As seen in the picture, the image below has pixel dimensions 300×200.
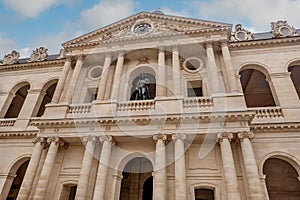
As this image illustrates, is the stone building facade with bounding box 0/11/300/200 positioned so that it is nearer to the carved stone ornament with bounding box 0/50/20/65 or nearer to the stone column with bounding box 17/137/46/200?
the stone column with bounding box 17/137/46/200

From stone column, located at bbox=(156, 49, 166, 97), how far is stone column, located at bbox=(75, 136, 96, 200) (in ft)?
13.7

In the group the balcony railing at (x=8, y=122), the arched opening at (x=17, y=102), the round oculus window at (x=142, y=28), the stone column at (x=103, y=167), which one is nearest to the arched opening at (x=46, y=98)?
the arched opening at (x=17, y=102)

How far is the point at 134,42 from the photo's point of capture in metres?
14.6

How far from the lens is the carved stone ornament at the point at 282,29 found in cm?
1479

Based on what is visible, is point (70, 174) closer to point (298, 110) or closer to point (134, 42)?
point (134, 42)

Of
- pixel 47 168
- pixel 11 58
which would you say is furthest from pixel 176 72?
pixel 11 58

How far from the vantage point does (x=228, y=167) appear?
31.0 feet

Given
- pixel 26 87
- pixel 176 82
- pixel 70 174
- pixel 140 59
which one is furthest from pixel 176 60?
pixel 26 87

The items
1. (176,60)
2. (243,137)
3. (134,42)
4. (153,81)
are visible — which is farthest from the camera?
(153,81)

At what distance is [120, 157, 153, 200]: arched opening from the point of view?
46.8 feet

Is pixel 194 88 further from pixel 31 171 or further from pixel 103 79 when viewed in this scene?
pixel 31 171

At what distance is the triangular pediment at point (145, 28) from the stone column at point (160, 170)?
6.99m

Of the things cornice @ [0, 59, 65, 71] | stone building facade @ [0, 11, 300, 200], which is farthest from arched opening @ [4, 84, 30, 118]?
stone building facade @ [0, 11, 300, 200]

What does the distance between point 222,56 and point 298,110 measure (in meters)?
4.96
